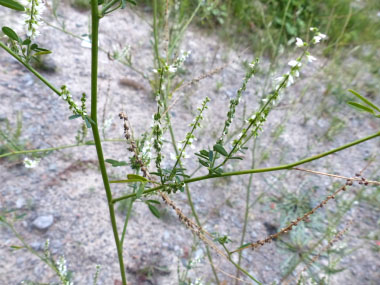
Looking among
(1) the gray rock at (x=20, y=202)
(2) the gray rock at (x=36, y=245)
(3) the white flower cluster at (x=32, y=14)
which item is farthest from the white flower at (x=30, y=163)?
(3) the white flower cluster at (x=32, y=14)

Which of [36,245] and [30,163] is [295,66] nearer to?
[30,163]

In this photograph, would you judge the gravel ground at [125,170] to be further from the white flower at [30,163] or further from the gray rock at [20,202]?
the white flower at [30,163]

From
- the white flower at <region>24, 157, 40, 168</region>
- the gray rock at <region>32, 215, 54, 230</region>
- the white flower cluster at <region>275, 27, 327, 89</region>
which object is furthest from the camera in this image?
the gray rock at <region>32, 215, 54, 230</region>

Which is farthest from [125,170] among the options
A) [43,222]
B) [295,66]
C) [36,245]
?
[295,66]

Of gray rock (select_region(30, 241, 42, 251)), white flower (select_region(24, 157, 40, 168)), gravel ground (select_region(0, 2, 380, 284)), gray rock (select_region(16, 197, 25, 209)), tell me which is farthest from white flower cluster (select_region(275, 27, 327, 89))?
gray rock (select_region(16, 197, 25, 209))

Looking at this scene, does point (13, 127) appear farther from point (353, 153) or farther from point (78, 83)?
point (353, 153)

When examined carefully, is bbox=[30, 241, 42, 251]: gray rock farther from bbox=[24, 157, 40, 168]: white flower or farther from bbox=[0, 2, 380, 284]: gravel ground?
bbox=[24, 157, 40, 168]: white flower
